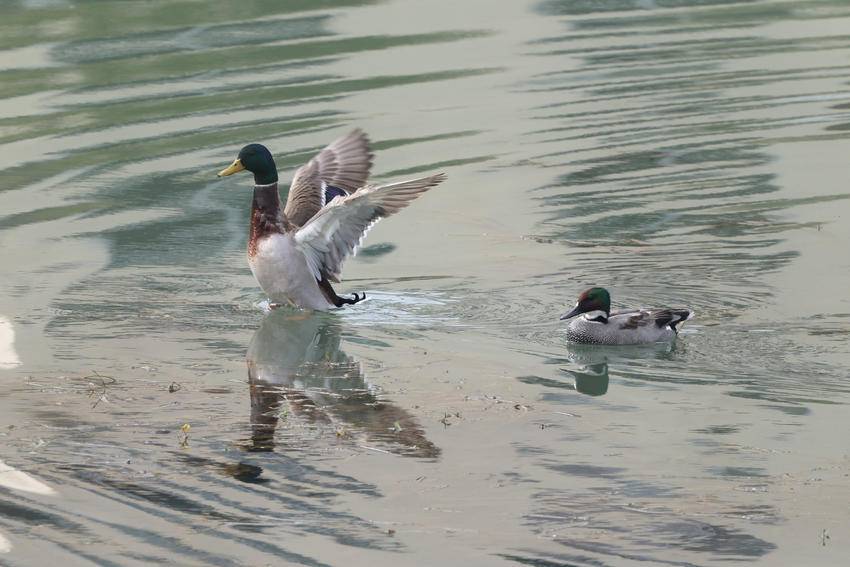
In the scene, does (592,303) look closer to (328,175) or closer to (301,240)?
(301,240)

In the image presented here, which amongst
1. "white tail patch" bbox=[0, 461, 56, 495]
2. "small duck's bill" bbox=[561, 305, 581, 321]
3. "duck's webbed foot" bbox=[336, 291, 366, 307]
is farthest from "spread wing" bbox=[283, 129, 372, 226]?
"white tail patch" bbox=[0, 461, 56, 495]

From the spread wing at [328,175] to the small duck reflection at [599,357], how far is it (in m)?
2.76

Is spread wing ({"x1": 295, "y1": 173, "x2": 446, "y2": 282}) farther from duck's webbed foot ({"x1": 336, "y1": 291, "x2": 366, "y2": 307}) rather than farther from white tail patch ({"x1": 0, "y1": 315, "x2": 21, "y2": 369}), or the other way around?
white tail patch ({"x1": 0, "y1": 315, "x2": 21, "y2": 369})

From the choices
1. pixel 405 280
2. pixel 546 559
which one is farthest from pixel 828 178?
pixel 546 559

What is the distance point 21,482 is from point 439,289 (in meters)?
4.43

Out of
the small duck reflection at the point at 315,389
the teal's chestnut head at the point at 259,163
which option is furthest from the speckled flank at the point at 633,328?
the teal's chestnut head at the point at 259,163

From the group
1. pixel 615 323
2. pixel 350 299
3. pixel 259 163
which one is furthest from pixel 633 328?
pixel 259 163

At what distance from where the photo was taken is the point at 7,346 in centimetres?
1065

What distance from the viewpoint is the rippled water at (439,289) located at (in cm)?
762

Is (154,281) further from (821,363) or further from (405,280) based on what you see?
(821,363)

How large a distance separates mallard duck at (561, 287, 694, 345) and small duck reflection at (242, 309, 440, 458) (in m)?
1.41

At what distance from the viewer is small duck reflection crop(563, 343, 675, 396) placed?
9.88 m

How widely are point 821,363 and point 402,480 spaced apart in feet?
10.3

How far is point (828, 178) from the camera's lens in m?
14.9
